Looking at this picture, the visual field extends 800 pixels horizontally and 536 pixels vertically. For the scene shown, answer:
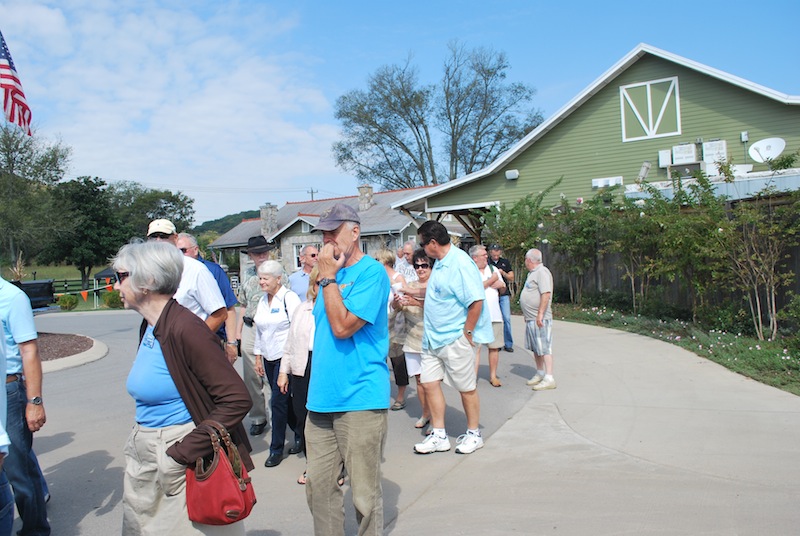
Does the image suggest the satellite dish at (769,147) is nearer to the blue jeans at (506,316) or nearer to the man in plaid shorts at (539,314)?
the blue jeans at (506,316)

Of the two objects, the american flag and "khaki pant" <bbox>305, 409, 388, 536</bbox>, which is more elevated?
the american flag

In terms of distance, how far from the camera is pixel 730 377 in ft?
24.8

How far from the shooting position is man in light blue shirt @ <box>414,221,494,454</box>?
5.27 meters

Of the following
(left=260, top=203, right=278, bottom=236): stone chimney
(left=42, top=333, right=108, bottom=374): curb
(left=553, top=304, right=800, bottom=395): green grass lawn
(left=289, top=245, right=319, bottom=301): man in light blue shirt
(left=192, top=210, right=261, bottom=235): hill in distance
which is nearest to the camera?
(left=289, top=245, right=319, bottom=301): man in light blue shirt

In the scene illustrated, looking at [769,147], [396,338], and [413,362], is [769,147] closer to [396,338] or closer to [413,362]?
[396,338]

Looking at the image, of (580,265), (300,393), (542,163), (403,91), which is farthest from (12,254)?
(300,393)

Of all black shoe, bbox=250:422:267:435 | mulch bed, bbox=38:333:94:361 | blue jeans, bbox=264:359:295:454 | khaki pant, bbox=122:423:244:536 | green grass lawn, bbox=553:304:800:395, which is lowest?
green grass lawn, bbox=553:304:800:395

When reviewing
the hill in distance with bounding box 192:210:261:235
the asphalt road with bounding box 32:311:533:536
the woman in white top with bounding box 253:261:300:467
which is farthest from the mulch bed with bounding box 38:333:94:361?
the hill in distance with bounding box 192:210:261:235

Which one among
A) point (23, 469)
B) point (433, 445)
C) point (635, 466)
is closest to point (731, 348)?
point (635, 466)

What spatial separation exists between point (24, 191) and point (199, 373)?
140 ft

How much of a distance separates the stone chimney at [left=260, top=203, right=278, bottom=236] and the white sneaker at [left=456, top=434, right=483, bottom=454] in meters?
33.3

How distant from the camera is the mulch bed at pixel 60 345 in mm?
11414

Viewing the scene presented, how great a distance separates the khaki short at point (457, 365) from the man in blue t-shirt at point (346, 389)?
6.72 ft

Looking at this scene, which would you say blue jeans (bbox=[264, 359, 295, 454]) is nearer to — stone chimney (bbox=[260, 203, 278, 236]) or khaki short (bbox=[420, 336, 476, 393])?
khaki short (bbox=[420, 336, 476, 393])
